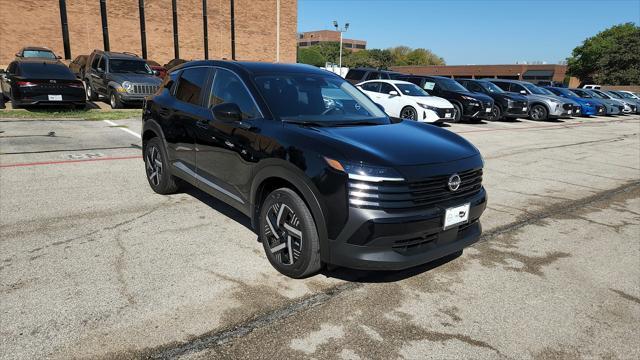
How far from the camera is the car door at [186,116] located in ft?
15.0

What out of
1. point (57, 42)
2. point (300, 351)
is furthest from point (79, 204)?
point (57, 42)

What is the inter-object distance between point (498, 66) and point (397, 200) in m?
92.1

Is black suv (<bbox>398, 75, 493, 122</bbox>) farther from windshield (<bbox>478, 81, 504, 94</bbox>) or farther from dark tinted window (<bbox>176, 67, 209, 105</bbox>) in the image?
dark tinted window (<bbox>176, 67, 209, 105</bbox>)

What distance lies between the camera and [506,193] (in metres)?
6.59

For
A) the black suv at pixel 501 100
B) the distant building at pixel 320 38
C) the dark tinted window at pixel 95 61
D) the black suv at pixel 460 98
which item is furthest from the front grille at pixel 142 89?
the distant building at pixel 320 38

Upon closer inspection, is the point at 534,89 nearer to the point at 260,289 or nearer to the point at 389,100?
the point at 389,100

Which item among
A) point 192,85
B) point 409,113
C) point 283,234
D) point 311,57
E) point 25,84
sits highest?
point 311,57

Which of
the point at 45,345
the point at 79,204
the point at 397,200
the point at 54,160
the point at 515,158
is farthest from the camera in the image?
the point at 515,158

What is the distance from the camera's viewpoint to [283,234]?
3463 mm

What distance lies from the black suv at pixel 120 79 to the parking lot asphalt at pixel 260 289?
28.4 feet

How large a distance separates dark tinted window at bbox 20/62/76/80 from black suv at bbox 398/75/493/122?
11928mm

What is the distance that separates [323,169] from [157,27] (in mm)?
38618

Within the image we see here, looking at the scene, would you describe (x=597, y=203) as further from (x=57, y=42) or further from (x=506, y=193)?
(x=57, y=42)

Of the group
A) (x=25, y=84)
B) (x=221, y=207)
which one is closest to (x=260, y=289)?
(x=221, y=207)
